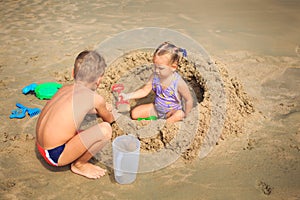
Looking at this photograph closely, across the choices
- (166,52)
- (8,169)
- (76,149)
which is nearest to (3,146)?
(8,169)

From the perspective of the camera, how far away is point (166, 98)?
3209 millimetres

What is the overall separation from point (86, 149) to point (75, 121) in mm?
303

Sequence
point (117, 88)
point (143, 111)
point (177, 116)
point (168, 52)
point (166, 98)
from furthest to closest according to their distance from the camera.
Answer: point (117, 88) < point (143, 111) < point (166, 98) < point (177, 116) < point (168, 52)

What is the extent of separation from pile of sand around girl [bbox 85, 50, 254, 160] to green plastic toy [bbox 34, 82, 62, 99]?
35.6 inches

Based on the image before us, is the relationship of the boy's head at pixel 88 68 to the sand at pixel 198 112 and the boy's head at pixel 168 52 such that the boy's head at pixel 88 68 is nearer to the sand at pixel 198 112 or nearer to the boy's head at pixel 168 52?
the sand at pixel 198 112

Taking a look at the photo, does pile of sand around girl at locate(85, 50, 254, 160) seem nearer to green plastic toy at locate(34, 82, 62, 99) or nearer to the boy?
the boy

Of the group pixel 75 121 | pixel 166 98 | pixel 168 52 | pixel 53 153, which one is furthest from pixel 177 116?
pixel 53 153

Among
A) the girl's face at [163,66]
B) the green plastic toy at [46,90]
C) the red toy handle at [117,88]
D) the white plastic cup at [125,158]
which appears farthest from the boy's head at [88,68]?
the green plastic toy at [46,90]

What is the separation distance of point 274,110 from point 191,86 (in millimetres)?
1035

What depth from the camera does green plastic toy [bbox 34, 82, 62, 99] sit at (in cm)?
374

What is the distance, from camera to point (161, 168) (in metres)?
2.57

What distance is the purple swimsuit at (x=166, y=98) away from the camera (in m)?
3.11

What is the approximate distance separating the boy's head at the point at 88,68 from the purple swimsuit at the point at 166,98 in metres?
1.00

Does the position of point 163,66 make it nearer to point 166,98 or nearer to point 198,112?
point 166,98
